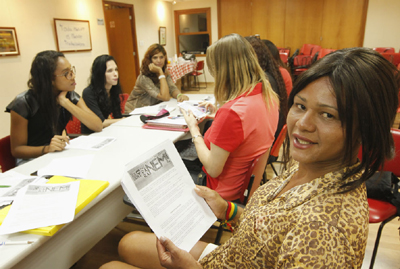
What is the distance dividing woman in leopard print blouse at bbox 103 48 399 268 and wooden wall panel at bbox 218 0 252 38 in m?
7.90

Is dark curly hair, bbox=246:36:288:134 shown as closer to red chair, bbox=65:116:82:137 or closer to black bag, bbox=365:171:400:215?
black bag, bbox=365:171:400:215

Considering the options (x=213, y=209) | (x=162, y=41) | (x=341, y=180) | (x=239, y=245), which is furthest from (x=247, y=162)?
(x=162, y=41)

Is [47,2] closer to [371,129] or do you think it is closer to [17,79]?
[17,79]

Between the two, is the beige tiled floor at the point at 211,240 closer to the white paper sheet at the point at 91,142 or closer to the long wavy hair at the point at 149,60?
the white paper sheet at the point at 91,142

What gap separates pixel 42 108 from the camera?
181 centimetres

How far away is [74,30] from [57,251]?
481cm

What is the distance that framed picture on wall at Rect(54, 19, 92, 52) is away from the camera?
4.59 metres

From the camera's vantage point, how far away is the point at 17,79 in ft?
13.0

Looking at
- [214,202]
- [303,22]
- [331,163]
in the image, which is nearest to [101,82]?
[214,202]

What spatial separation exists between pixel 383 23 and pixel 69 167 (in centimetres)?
822

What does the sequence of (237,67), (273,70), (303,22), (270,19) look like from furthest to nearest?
(270,19), (303,22), (273,70), (237,67)

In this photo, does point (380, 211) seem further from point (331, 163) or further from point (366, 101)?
point (366, 101)

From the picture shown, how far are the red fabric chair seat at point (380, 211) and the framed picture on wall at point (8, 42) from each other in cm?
456

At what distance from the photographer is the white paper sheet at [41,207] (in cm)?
87
